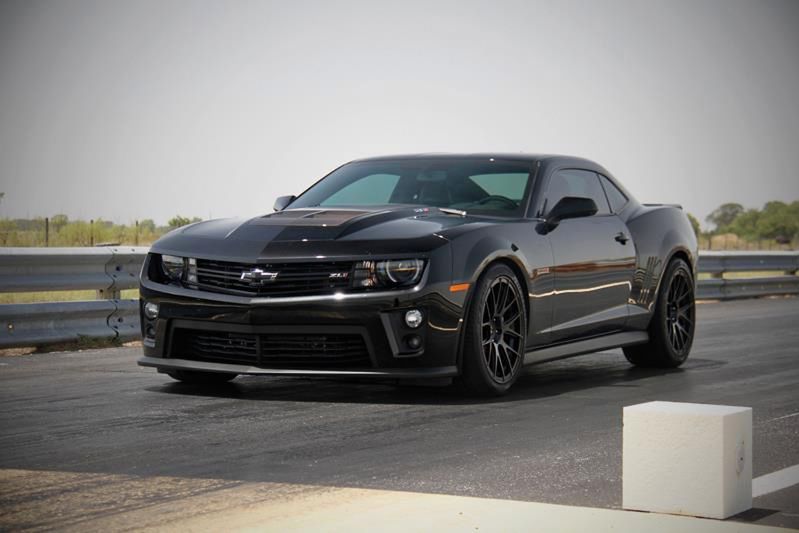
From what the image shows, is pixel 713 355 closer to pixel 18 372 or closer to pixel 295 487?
pixel 18 372

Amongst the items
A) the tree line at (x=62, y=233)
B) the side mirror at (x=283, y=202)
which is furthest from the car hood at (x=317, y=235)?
the tree line at (x=62, y=233)

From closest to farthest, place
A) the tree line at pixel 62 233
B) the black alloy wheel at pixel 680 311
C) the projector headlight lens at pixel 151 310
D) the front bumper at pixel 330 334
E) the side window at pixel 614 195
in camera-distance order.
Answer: the front bumper at pixel 330 334, the projector headlight lens at pixel 151 310, the side window at pixel 614 195, the black alloy wheel at pixel 680 311, the tree line at pixel 62 233

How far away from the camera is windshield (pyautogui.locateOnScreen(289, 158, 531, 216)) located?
9133 millimetres

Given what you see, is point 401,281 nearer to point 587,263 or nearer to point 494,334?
point 494,334

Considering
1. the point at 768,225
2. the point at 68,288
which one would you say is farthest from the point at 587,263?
the point at 768,225

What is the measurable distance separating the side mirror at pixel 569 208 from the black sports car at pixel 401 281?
0.01 meters

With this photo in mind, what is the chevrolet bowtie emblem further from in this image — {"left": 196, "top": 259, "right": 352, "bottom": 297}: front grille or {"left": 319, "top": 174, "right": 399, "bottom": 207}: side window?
{"left": 319, "top": 174, "right": 399, "bottom": 207}: side window

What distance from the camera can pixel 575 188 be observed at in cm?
983

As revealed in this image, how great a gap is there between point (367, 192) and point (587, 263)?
1.57 m

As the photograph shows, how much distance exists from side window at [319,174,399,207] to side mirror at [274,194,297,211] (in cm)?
31

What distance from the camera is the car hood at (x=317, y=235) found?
25.8ft

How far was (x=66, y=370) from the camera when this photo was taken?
9.71 metres

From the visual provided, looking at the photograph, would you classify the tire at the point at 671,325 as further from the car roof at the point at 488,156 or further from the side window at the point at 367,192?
the side window at the point at 367,192

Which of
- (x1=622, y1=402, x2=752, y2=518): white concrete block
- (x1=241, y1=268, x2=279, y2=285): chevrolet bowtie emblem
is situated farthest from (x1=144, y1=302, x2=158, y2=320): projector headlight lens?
(x1=622, y1=402, x2=752, y2=518): white concrete block
